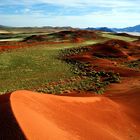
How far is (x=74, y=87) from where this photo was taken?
1040 inches

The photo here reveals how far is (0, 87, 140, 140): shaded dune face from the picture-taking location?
41.6 ft

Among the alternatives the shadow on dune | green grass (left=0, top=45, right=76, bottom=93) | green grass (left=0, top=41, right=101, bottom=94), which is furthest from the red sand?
green grass (left=0, top=45, right=76, bottom=93)

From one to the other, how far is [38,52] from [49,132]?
33.9 metres

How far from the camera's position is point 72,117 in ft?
52.1

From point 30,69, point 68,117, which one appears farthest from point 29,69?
point 68,117

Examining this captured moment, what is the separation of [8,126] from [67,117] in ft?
13.2

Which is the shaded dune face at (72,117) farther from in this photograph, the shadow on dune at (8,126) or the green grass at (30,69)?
the green grass at (30,69)

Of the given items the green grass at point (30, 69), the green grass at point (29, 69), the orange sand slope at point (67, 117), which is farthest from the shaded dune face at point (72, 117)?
the green grass at point (29, 69)

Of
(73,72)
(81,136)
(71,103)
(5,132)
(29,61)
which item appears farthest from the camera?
(29,61)

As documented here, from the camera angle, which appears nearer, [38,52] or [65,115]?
[65,115]

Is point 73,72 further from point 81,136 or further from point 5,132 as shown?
point 5,132

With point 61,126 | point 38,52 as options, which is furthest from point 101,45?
point 61,126

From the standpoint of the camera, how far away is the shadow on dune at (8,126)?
37.6ft

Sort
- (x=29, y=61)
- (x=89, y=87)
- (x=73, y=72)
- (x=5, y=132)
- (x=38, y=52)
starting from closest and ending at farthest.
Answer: (x=5, y=132)
(x=89, y=87)
(x=73, y=72)
(x=29, y=61)
(x=38, y=52)
